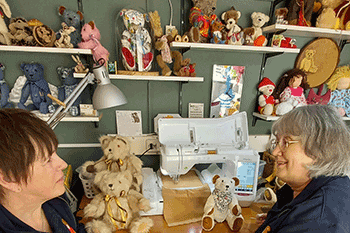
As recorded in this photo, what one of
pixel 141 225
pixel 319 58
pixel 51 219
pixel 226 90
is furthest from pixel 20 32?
pixel 319 58

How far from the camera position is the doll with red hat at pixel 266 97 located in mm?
1536

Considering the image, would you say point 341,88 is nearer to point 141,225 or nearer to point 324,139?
point 324,139

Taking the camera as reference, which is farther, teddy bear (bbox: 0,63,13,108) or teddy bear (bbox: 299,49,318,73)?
teddy bear (bbox: 299,49,318,73)

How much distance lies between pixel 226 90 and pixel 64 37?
1.28m

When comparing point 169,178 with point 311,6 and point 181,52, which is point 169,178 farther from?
point 311,6

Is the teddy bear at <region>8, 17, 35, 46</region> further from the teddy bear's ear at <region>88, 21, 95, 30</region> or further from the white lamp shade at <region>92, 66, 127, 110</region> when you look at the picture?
the white lamp shade at <region>92, 66, 127, 110</region>

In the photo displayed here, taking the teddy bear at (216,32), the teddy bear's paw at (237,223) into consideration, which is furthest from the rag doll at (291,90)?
the teddy bear's paw at (237,223)

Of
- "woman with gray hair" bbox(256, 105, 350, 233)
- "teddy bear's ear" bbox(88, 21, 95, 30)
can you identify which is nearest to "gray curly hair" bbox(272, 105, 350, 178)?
"woman with gray hair" bbox(256, 105, 350, 233)

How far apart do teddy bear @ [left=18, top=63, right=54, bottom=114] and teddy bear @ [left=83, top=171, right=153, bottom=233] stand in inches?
26.3

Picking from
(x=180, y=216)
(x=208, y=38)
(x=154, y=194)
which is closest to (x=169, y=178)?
(x=154, y=194)

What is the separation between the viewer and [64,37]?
1.19 meters

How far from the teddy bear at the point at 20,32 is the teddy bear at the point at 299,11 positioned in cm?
184

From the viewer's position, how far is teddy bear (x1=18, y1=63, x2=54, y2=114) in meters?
1.24

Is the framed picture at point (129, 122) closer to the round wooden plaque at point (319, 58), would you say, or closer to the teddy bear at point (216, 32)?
the teddy bear at point (216, 32)
